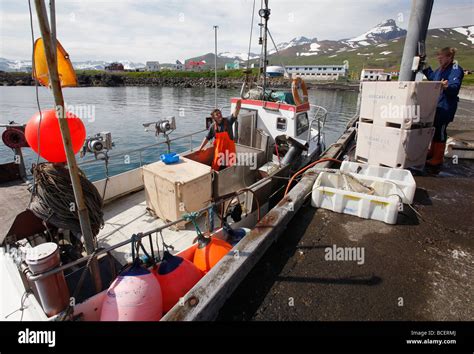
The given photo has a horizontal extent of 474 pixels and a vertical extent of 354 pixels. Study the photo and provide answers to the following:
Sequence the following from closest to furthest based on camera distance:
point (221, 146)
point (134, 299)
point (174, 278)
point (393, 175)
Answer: point (134, 299)
point (174, 278)
point (393, 175)
point (221, 146)

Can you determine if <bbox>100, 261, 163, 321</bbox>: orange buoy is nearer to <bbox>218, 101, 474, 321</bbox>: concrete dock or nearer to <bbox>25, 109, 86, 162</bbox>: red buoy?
<bbox>218, 101, 474, 321</bbox>: concrete dock

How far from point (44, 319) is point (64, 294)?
0.26m

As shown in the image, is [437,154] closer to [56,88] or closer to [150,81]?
[56,88]

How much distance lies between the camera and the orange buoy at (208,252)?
353 centimetres

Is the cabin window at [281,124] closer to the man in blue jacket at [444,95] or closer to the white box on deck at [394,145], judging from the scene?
the white box on deck at [394,145]

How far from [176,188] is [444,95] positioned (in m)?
6.14

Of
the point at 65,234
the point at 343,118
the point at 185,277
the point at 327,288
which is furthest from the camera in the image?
the point at 343,118

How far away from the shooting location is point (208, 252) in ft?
11.8

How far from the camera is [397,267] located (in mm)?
3143

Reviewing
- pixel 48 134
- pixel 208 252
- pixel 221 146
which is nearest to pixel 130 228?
pixel 221 146

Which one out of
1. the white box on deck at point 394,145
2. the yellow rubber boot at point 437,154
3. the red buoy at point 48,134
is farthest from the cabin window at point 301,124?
the red buoy at point 48,134
